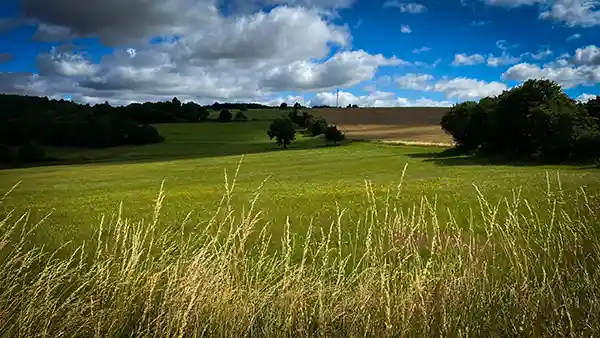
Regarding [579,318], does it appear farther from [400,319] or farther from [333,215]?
[333,215]

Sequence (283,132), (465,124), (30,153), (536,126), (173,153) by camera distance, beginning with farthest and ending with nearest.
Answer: (283,132)
(173,153)
(30,153)
(465,124)
(536,126)

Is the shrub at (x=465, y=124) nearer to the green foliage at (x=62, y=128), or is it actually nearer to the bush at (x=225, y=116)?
the green foliage at (x=62, y=128)

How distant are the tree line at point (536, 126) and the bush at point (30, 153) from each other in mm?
78044

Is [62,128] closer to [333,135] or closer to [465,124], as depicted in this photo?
[333,135]

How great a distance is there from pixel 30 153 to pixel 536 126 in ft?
281

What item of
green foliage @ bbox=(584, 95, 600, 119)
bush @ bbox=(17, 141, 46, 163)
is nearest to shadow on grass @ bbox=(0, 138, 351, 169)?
bush @ bbox=(17, 141, 46, 163)


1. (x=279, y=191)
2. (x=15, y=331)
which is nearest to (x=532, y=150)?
(x=279, y=191)

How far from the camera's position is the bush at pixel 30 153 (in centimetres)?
8357

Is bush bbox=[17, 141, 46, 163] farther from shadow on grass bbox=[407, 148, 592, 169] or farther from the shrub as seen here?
the shrub

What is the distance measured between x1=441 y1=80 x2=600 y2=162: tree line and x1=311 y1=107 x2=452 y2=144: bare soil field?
24.4 metres

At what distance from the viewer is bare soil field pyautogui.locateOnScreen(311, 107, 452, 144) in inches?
4048

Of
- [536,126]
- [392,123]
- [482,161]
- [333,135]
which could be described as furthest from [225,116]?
[536,126]

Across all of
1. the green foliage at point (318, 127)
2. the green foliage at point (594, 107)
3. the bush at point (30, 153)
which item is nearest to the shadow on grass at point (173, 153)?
the bush at point (30, 153)

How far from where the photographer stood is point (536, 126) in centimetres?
5372
